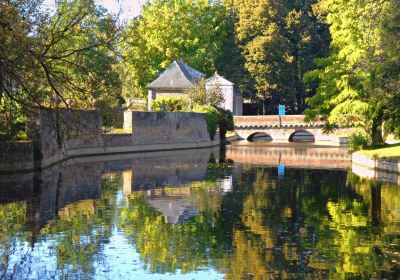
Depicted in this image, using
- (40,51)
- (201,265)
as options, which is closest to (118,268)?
(201,265)

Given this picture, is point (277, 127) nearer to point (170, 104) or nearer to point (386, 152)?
point (170, 104)

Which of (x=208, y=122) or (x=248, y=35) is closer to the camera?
(x=208, y=122)

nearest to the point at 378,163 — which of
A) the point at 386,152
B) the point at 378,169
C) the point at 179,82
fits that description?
the point at 378,169

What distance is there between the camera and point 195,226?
19578 millimetres

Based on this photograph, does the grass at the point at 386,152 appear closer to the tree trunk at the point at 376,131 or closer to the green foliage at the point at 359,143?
the tree trunk at the point at 376,131

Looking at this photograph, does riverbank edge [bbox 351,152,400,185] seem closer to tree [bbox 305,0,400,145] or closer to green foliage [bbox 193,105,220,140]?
tree [bbox 305,0,400,145]

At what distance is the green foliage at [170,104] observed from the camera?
64688mm

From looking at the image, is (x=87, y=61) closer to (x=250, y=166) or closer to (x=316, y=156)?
(x=250, y=166)

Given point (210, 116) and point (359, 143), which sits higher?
point (210, 116)

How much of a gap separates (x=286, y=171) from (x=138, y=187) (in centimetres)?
1135

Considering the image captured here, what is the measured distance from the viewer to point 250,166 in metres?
41.2

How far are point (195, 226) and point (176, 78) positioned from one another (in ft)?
182

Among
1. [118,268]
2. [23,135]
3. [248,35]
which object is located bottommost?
[118,268]

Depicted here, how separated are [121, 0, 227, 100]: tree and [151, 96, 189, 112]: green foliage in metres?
13.6
